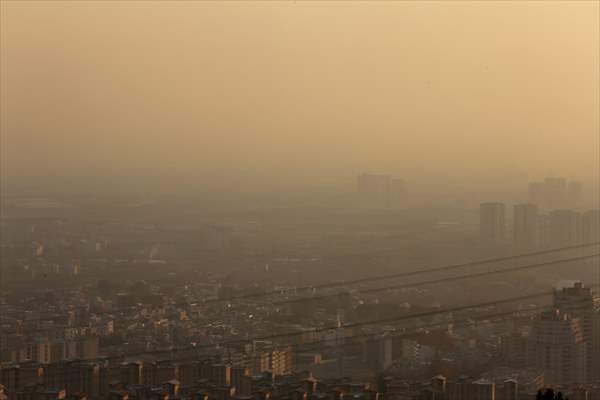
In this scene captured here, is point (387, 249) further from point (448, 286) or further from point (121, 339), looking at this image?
point (121, 339)

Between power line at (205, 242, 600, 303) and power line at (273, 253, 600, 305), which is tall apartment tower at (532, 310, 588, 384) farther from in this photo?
power line at (205, 242, 600, 303)

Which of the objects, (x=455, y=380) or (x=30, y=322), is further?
(x=30, y=322)

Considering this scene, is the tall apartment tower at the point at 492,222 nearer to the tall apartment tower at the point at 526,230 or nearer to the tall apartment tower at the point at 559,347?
the tall apartment tower at the point at 526,230

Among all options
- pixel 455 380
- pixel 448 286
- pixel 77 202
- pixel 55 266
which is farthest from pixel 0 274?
pixel 455 380

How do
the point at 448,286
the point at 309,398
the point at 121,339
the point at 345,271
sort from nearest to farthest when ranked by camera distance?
the point at 309,398 → the point at 121,339 → the point at 448,286 → the point at 345,271

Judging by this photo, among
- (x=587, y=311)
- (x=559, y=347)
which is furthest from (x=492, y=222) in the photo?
(x=559, y=347)

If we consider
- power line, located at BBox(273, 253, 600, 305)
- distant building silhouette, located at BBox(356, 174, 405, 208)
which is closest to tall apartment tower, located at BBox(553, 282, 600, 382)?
power line, located at BBox(273, 253, 600, 305)

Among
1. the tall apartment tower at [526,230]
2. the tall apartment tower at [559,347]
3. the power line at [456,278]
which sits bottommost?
the tall apartment tower at [559,347]

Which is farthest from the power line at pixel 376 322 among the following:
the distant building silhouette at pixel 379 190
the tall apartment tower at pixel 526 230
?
the distant building silhouette at pixel 379 190
